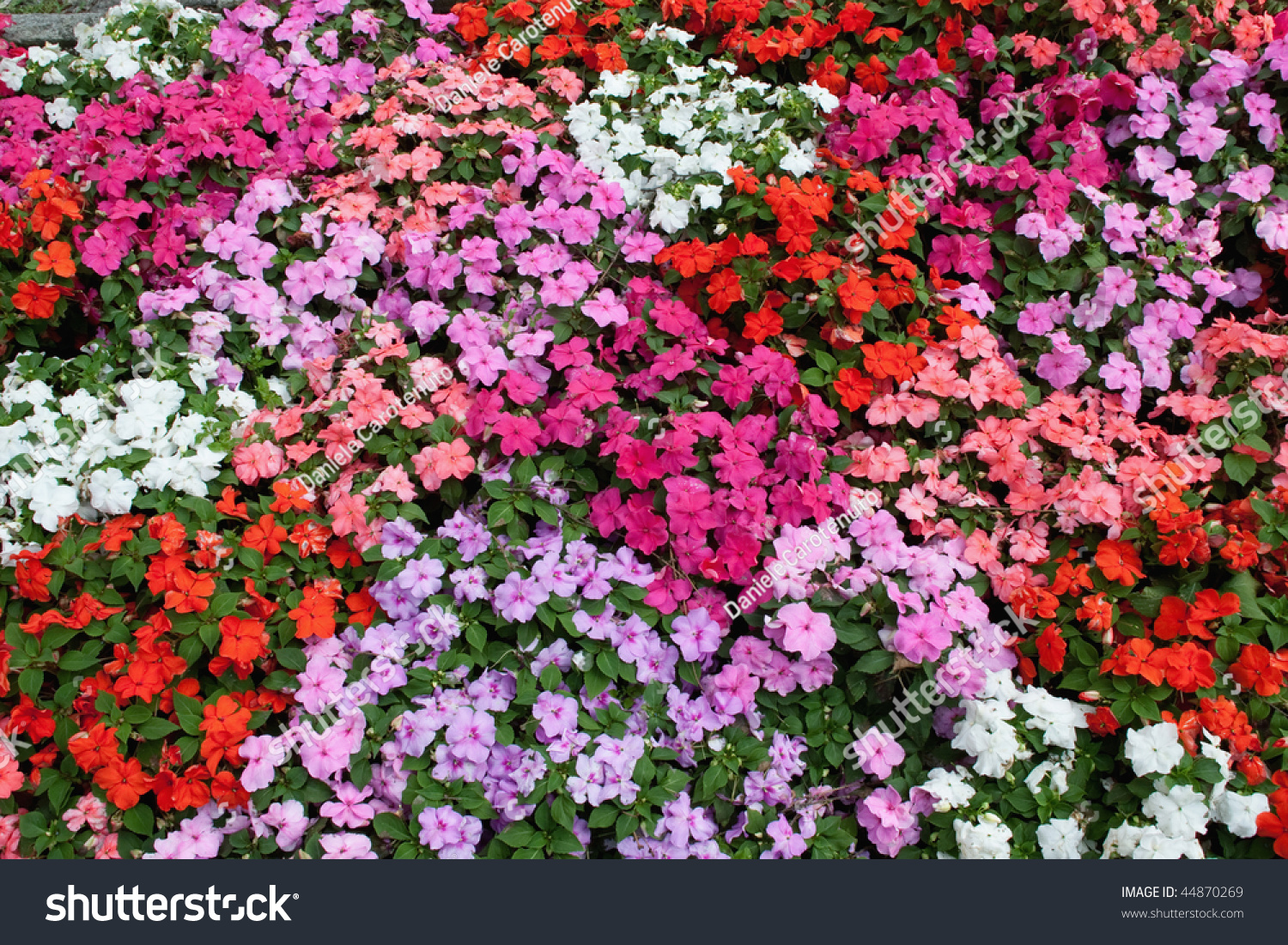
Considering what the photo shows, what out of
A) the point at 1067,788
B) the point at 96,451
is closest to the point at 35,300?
the point at 96,451

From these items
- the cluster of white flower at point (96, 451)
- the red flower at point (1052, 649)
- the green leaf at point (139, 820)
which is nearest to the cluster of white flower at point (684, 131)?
the cluster of white flower at point (96, 451)

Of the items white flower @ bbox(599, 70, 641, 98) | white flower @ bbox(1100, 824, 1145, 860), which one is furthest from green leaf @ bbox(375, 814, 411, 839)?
white flower @ bbox(599, 70, 641, 98)

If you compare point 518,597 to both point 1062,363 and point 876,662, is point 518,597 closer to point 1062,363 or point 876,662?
point 876,662

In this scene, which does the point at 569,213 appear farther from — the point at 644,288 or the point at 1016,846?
the point at 1016,846

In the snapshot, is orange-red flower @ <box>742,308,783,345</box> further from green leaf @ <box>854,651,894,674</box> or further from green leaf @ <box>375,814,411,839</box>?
green leaf @ <box>375,814,411,839</box>

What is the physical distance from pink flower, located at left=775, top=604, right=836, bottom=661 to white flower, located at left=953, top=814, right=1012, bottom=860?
0.55 m

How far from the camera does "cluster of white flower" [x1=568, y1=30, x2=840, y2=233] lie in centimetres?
346

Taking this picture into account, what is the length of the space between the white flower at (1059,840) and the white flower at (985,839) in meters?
0.08

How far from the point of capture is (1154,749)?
94.5 inches

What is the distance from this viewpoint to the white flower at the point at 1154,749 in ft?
7.80

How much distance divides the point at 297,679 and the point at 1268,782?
2516 mm

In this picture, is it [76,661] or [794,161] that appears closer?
[76,661]

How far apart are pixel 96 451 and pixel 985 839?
270cm

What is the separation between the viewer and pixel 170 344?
332cm
